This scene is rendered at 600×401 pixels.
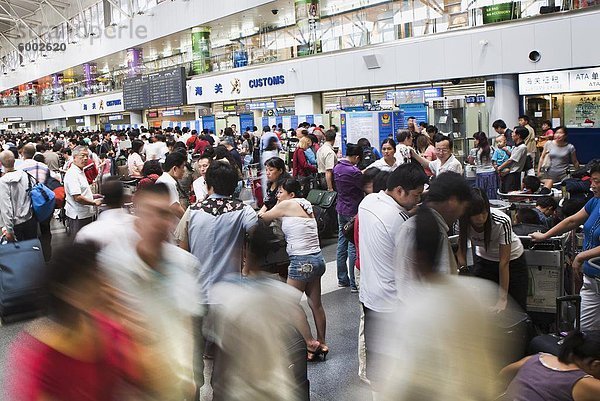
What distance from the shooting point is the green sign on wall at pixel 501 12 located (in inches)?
541

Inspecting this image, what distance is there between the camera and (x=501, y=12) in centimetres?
1397

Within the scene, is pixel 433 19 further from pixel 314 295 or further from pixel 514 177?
pixel 314 295

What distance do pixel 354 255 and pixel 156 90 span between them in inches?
948

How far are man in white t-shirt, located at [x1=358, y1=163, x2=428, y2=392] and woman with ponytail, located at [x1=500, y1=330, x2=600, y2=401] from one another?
0.79 metres

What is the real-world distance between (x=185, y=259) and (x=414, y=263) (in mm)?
1231

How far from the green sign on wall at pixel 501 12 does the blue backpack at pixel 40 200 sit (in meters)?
11.1

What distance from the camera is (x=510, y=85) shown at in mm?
14320

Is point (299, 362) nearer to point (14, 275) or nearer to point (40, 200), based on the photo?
point (14, 275)

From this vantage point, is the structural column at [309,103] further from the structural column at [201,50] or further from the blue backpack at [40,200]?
the blue backpack at [40,200]

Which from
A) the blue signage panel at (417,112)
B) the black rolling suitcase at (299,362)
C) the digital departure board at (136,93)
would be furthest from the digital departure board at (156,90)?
the black rolling suitcase at (299,362)

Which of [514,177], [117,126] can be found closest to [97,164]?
[514,177]

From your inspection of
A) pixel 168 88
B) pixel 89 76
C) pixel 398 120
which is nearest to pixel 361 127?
pixel 398 120

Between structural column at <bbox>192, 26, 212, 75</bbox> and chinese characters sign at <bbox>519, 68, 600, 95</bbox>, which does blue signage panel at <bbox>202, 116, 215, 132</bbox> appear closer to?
structural column at <bbox>192, 26, 212, 75</bbox>

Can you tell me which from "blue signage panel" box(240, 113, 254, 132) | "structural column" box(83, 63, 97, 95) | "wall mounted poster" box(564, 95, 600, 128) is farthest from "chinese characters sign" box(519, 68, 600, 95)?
"structural column" box(83, 63, 97, 95)
